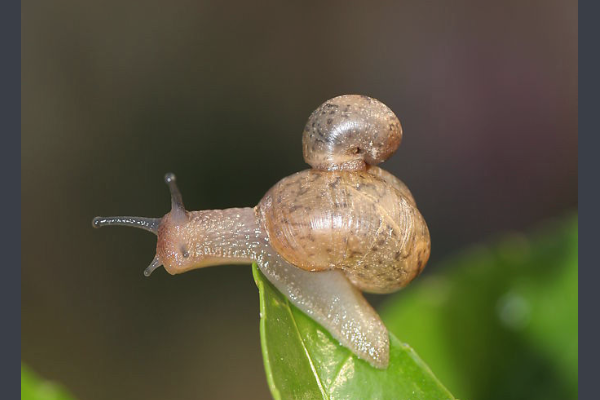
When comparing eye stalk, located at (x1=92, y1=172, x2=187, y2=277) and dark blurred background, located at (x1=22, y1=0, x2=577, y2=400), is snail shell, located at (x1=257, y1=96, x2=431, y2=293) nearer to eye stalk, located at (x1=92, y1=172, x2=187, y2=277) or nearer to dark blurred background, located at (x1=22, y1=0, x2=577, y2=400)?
eye stalk, located at (x1=92, y1=172, x2=187, y2=277)

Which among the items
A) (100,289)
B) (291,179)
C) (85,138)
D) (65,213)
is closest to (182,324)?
(100,289)

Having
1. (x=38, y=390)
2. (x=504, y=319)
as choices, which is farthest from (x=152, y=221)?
(x=504, y=319)

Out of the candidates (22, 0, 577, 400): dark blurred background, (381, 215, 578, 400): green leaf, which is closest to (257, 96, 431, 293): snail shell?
(381, 215, 578, 400): green leaf

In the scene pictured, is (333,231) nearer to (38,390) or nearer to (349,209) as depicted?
(349,209)

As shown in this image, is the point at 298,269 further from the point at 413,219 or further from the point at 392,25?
the point at 392,25

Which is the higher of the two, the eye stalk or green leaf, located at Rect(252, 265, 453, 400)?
the eye stalk

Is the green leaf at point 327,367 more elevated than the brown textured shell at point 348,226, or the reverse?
the brown textured shell at point 348,226

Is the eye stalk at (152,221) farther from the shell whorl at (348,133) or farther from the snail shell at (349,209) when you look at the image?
the shell whorl at (348,133)

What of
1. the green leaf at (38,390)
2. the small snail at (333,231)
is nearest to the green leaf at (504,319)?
the small snail at (333,231)
